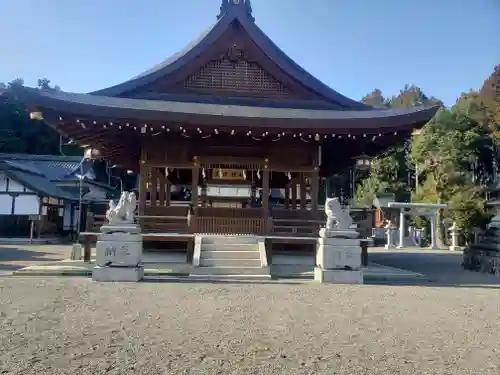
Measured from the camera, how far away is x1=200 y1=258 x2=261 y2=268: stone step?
1155 cm

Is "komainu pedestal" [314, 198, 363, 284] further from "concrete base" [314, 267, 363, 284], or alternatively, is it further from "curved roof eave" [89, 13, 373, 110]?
"curved roof eave" [89, 13, 373, 110]

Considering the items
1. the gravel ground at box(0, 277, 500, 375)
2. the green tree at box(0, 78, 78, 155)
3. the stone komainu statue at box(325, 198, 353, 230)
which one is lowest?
the gravel ground at box(0, 277, 500, 375)

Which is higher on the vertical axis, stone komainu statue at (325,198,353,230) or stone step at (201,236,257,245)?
stone komainu statue at (325,198,353,230)

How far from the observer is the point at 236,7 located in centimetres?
1559

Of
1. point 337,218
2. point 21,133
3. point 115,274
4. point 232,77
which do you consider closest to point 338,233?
point 337,218

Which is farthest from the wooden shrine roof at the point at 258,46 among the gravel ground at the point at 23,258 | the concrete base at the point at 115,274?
the concrete base at the point at 115,274

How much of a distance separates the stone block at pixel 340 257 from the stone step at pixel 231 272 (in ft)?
4.79

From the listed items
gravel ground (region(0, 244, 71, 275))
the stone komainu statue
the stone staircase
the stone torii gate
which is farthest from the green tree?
the stone komainu statue

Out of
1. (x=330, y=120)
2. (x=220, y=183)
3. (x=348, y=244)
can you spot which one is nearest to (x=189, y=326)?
(x=348, y=244)

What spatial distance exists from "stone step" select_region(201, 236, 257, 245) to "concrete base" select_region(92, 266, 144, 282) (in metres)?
2.92

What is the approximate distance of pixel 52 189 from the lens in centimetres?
3478

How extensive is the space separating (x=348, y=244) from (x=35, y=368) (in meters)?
7.72

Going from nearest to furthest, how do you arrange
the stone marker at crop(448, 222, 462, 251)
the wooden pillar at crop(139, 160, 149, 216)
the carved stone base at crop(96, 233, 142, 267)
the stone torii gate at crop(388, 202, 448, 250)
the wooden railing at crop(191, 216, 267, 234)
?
the carved stone base at crop(96, 233, 142, 267) → the wooden railing at crop(191, 216, 267, 234) → the wooden pillar at crop(139, 160, 149, 216) → the stone marker at crop(448, 222, 462, 251) → the stone torii gate at crop(388, 202, 448, 250)

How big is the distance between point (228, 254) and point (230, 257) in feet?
0.42
